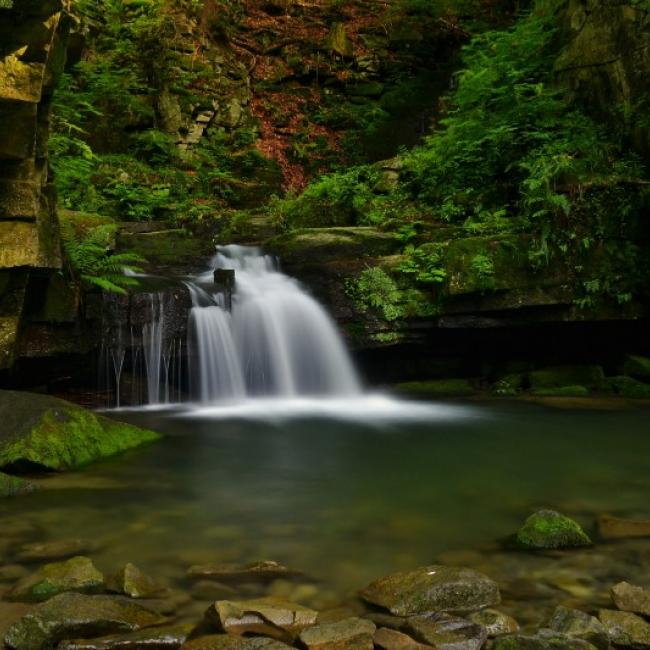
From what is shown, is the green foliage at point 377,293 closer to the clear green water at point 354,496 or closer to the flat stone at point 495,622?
the clear green water at point 354,496

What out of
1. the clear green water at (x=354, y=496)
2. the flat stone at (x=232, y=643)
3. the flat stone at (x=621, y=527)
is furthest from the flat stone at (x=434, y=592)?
the flat stone at (x=621, y=527)

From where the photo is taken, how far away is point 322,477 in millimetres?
6008

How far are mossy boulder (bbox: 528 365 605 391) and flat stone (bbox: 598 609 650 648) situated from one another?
8268 millimetres

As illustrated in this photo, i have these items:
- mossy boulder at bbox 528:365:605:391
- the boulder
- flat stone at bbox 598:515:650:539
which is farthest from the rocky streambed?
mossy boulder at bbox 528:365:605:391

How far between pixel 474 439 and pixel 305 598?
4617 mm

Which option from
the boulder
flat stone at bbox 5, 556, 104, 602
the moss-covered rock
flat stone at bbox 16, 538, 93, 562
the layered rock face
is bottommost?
flat stone at bbox 16, 538, 93, 562

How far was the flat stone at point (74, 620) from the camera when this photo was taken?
9.08ft

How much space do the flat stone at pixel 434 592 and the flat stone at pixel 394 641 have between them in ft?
0.83

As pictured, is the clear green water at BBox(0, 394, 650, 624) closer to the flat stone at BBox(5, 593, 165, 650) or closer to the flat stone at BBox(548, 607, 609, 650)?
the flat stone at BBox(548, 607, 609, 650)

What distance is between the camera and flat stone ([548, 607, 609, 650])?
278 cm

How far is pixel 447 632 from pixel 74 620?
1.65m

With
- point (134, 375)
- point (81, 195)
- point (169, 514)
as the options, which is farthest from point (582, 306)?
point (81, 195)

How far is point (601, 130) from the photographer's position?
11.8 metres

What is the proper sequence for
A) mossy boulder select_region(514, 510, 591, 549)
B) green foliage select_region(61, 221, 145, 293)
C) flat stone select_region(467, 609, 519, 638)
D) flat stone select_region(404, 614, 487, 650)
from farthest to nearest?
1. green foliage select_region(61, 221, 145, 293)
2. mossy boulder select_region(514, 510, 591, 549)
3. flat stone select_region(467, 609, 519, 638)
4. flat stone select_region(404, 614, 487, 650)
